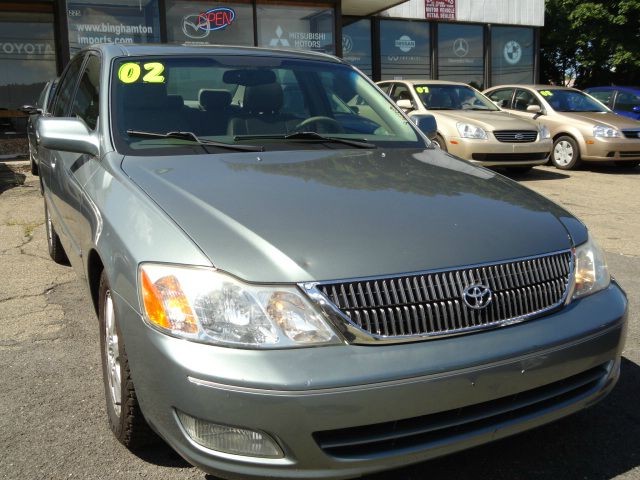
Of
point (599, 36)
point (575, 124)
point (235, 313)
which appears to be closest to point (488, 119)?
point (575, 124)

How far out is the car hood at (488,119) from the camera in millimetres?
10117

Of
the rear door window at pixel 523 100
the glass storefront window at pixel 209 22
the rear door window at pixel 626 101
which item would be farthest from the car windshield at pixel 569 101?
the glass storefront window at pixel 209 22

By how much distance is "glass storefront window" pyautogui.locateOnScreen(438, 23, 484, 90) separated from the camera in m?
18.4

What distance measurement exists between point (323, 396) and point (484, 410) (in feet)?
1.94

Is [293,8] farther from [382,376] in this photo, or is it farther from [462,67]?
[382,376]

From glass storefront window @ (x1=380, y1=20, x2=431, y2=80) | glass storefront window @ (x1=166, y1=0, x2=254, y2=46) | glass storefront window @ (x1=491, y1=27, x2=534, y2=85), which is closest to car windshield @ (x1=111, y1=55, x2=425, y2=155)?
glass storefront window @ (x1=166, y1=0, x2=254, y2=46)

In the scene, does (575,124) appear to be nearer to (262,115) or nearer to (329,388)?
(262,115)

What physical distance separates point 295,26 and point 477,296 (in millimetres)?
13483

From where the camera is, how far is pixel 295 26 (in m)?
14.7

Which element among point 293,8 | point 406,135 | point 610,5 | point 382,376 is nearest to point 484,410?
point 382,376

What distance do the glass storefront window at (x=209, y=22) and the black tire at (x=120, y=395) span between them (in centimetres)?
1168

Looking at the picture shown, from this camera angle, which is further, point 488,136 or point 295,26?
point 295,26

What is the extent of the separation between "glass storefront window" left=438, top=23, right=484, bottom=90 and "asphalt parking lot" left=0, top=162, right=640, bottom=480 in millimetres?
14419

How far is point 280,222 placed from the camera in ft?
7.48
